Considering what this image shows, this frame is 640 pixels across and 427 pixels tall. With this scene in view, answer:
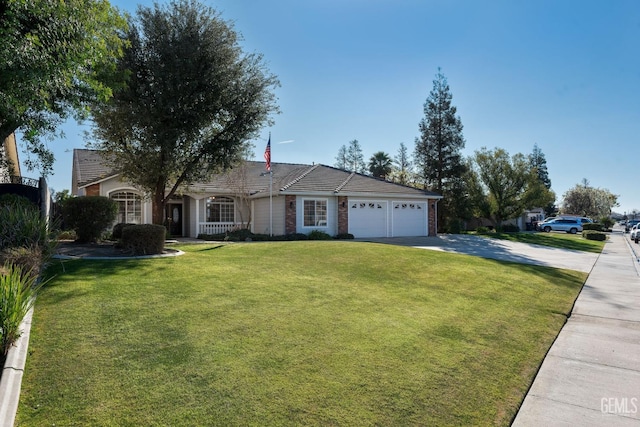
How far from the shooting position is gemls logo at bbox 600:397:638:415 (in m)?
3.81

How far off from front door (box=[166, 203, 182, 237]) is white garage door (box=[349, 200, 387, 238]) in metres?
10.8

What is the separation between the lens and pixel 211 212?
2481cm

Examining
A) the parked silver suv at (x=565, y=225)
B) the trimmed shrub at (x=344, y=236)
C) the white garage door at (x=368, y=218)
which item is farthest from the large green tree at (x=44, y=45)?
the parked silver suv at (x=565, y=225)

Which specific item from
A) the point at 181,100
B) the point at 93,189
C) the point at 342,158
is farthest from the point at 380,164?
the point at 181,100

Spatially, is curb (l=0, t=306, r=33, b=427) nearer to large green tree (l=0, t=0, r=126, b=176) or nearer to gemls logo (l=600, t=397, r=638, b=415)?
large green tree (l=0, t=0, r=126, b=176)

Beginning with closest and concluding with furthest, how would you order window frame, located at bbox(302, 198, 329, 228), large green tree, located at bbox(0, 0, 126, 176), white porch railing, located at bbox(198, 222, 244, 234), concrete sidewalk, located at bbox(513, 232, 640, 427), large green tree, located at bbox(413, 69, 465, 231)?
concrete sidewalk, located at bbox(513, 232, 640, 427) < large green tree, located at bbox(0, 0, 126, 176) < window frame, located at bbox(302, 198, 329, 228) < white porch railing, located at bbox(198, 222, 244, 234) < large green tree, located at bbox(413, 69, 465, 231)

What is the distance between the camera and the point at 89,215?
41.8 feet

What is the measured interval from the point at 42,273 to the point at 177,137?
25.3ft

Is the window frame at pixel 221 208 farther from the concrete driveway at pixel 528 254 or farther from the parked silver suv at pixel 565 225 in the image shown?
the parked silver suv at pixel 565 225

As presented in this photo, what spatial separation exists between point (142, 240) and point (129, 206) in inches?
539

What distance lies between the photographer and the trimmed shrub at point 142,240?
10461mm

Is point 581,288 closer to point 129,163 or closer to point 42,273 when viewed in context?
point 42,273

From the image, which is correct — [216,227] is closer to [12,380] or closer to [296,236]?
[296,236]

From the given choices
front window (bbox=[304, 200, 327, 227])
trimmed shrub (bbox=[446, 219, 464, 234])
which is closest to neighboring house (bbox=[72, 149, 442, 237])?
front window (bbox=[304, 200, 327, 227])
